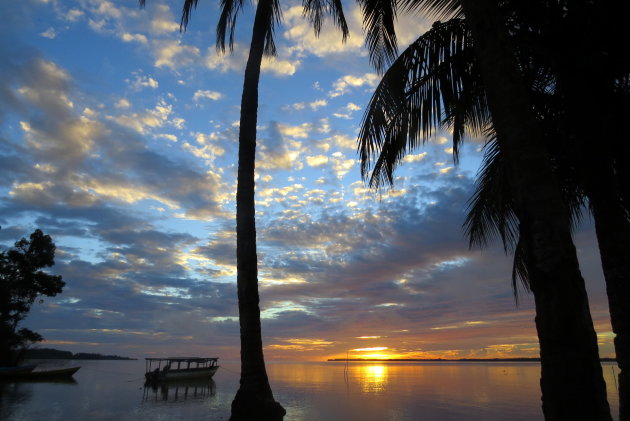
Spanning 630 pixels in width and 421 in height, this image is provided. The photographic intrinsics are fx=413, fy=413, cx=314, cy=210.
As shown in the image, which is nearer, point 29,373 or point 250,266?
point 250,266

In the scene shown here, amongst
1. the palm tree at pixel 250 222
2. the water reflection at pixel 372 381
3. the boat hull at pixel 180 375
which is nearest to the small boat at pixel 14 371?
the boat hull at pixel 180 375

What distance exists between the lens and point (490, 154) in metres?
9.73

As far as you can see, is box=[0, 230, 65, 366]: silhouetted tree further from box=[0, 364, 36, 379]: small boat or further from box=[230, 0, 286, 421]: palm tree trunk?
box=[230, 0, 286, 421]: palm tree trunk

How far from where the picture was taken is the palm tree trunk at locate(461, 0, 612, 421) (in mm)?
2637

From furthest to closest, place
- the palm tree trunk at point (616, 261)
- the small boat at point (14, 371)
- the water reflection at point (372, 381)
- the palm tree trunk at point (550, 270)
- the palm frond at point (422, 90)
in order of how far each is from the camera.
→ the water reflection at point (372, 381) < the small boat at point (14, 371) < the palm frond at point (422, 90) < the palm tree trunk at point (616, 261) < the palm tree trunk at point (550, 270)

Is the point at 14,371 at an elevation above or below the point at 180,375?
above

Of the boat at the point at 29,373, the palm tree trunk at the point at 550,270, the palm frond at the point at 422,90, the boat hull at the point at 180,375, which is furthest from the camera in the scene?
the boat hull at the point at 180,375

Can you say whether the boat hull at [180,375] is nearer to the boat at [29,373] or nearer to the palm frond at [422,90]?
the boat at [29,373]

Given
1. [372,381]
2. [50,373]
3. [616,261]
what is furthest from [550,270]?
[372,381]

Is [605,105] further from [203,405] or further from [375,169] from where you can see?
[203,405]

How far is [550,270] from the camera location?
9.33 ft

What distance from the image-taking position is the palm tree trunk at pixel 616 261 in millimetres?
5299

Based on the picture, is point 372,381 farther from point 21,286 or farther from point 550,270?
point 550,270

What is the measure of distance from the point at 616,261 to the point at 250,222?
8206mm
